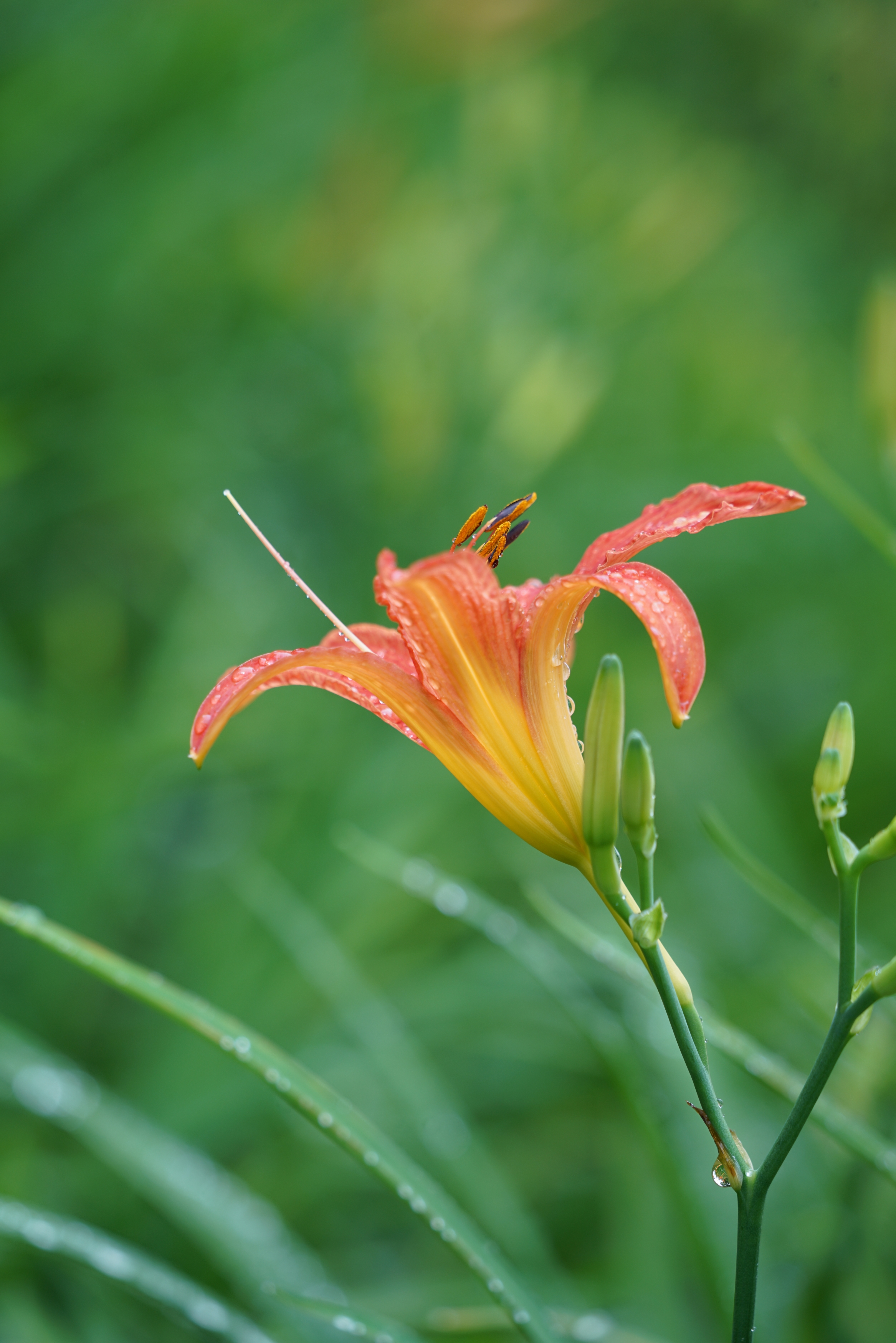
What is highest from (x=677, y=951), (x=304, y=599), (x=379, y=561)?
(x=304, y=599)

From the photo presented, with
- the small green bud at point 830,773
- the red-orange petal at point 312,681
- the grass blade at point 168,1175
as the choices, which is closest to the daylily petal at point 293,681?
the red-orange petal at point 312,681

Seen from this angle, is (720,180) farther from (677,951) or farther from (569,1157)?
(569,1157)

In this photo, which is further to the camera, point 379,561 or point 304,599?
point 304,599

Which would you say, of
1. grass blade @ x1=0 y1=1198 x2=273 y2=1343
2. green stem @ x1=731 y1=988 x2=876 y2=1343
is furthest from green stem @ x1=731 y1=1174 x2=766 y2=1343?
grass blade @ x1=0 y1=1198 x2=273 y2=1343

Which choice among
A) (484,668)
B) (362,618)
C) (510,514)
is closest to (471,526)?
(510,514)

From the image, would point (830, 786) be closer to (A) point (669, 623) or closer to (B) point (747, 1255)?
(A) point (669, 623)

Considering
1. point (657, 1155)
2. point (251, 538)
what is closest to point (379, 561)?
point (657, 1155)
